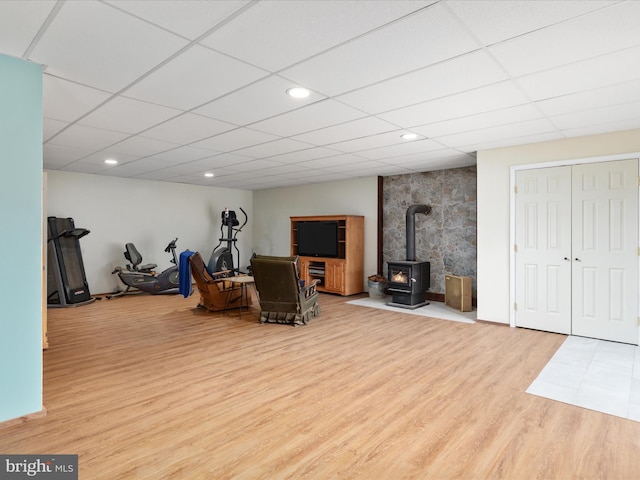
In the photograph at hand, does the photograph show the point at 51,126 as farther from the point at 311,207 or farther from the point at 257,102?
the point at 311,207

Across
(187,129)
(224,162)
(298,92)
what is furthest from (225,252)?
(298,92)

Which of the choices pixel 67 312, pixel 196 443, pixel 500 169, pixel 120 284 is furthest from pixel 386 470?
pixel 120 284

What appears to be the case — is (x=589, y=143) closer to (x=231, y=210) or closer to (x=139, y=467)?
(x=139, y=467)

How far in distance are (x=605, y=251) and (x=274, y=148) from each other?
438 cm

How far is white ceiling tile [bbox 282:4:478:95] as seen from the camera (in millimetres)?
2059

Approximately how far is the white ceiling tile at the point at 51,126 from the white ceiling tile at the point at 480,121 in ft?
12.7

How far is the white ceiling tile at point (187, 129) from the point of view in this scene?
12.6ft

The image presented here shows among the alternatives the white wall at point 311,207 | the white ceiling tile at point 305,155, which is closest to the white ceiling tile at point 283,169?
the white ceiling tile at point 305,155

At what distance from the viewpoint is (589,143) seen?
4.47 metres

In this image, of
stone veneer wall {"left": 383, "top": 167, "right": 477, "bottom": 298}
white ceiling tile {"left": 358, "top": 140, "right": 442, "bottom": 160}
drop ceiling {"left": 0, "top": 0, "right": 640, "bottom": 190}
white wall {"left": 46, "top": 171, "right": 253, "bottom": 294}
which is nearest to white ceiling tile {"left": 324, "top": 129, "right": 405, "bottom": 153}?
drop ceiling {"left": 0, "top": 0, "right": 640, "bottom": 190}

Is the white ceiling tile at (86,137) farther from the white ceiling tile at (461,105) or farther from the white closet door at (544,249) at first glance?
the white closet door at (544,249)

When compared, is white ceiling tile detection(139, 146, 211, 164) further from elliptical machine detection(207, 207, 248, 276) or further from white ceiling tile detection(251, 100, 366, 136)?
elliptical machine detection(207, 207, 248, 276)

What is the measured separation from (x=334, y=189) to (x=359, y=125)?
447cm

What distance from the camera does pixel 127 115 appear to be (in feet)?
12.0
